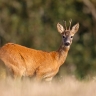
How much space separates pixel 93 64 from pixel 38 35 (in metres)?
3.74

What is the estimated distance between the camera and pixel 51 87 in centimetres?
1072

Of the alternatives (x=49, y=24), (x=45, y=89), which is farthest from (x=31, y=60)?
(x=49, y=24)

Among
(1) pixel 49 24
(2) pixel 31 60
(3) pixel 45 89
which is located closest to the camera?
(3) pixel 45 89

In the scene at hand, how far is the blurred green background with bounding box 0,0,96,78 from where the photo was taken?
101ft

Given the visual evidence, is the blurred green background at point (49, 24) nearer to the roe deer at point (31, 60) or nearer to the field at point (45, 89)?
the roe deer at point (31, 60)

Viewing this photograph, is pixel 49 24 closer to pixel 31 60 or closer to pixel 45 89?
pixel 31 60

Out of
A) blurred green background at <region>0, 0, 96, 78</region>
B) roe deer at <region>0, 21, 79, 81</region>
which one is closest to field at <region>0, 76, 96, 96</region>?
roe deer at <region>0, 21, 79, 81</region>

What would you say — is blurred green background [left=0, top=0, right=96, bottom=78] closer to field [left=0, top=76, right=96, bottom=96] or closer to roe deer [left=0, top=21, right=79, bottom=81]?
roe deer [left=0, top=21, right=79, bottom=81]

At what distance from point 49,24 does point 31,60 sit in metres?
19.9

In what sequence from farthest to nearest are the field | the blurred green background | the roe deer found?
the blurred green background → the roe deer → the field

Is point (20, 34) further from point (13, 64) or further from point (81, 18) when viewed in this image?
point (13, 64)

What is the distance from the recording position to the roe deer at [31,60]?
1257 centimetres

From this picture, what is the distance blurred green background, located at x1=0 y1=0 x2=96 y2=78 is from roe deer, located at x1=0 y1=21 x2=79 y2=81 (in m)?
16.0

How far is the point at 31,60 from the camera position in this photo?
517 inches
